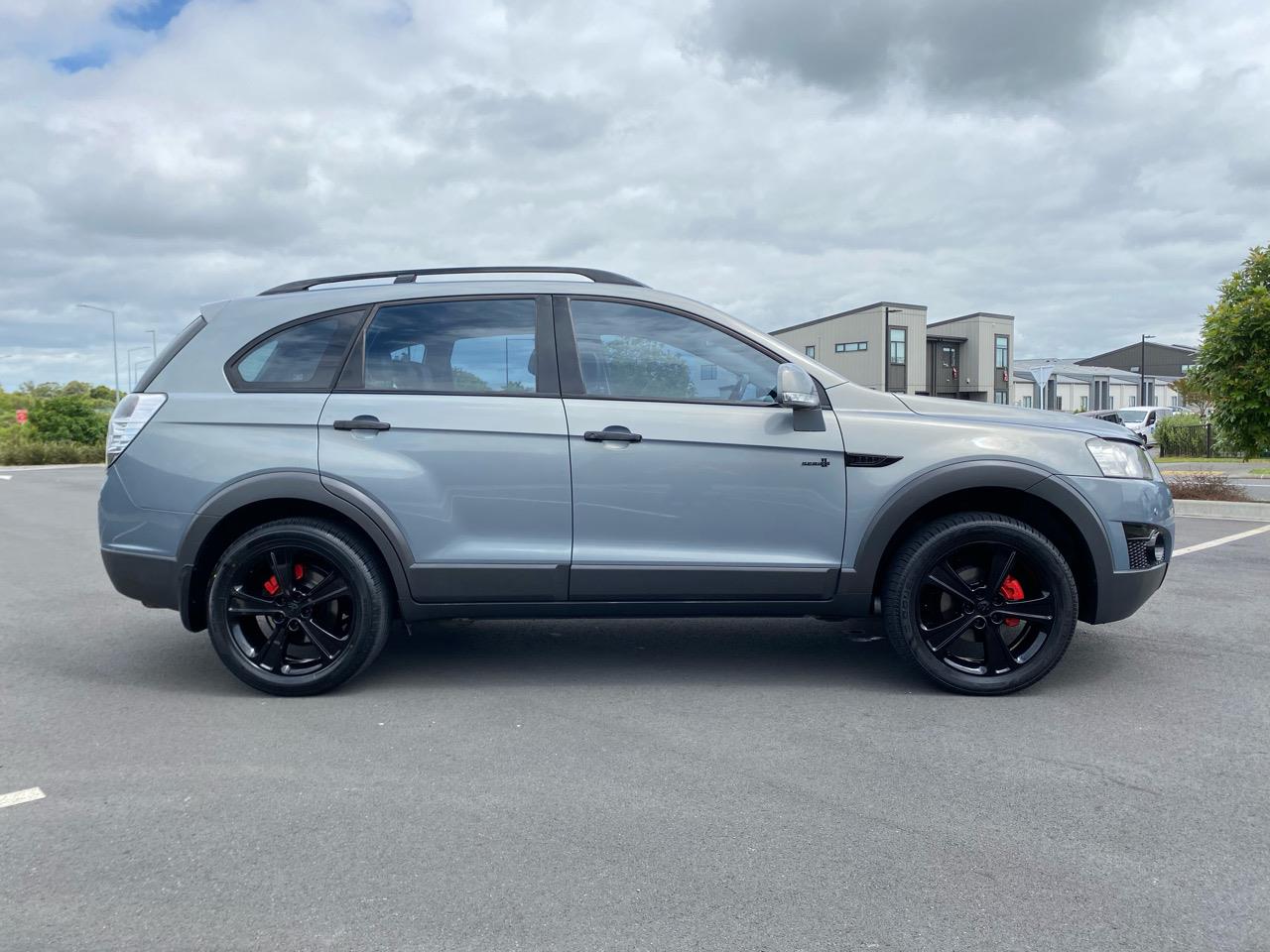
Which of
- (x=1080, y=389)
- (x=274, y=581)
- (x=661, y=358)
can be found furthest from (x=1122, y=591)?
(x=1080, y=389)

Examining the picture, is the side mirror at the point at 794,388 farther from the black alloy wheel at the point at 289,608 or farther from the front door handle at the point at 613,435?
the black alloy wheel at the point at 289,608

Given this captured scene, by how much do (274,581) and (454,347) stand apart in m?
1.32

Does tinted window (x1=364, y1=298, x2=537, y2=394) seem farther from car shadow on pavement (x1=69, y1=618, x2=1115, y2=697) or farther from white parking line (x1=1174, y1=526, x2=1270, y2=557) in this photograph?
white parking line (x1=1174, y1=526, x2=1270, y2=557)

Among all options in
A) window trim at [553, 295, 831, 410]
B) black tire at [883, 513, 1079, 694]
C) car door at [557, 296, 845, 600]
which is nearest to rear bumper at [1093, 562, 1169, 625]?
black tire at [883, 513, 1079, 694]

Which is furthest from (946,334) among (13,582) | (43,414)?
(13,582)

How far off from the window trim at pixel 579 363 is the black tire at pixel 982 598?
2.59 feet

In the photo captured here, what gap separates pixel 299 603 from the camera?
4.25 m

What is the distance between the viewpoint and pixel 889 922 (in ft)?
7.95

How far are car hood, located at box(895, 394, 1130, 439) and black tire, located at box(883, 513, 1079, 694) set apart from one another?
0.44m

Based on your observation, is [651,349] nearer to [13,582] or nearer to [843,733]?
[843,733]

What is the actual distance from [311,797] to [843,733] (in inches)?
78.0

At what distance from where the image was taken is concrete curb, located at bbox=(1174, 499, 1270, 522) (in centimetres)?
1179

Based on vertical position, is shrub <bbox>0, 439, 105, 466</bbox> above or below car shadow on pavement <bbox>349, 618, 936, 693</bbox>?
above

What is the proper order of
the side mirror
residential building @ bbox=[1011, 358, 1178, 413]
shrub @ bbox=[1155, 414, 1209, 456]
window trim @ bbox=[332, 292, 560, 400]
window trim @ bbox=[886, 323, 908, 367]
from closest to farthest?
the side mirror, window trim @ bbox=[332, 292, 560, 400], shrub @ bbox=[1155, 414, 1209, 456], window trim @ bbox=[886, 323, 908, 367], residential building @ bbox=[1011, 358, 1178, 413]
